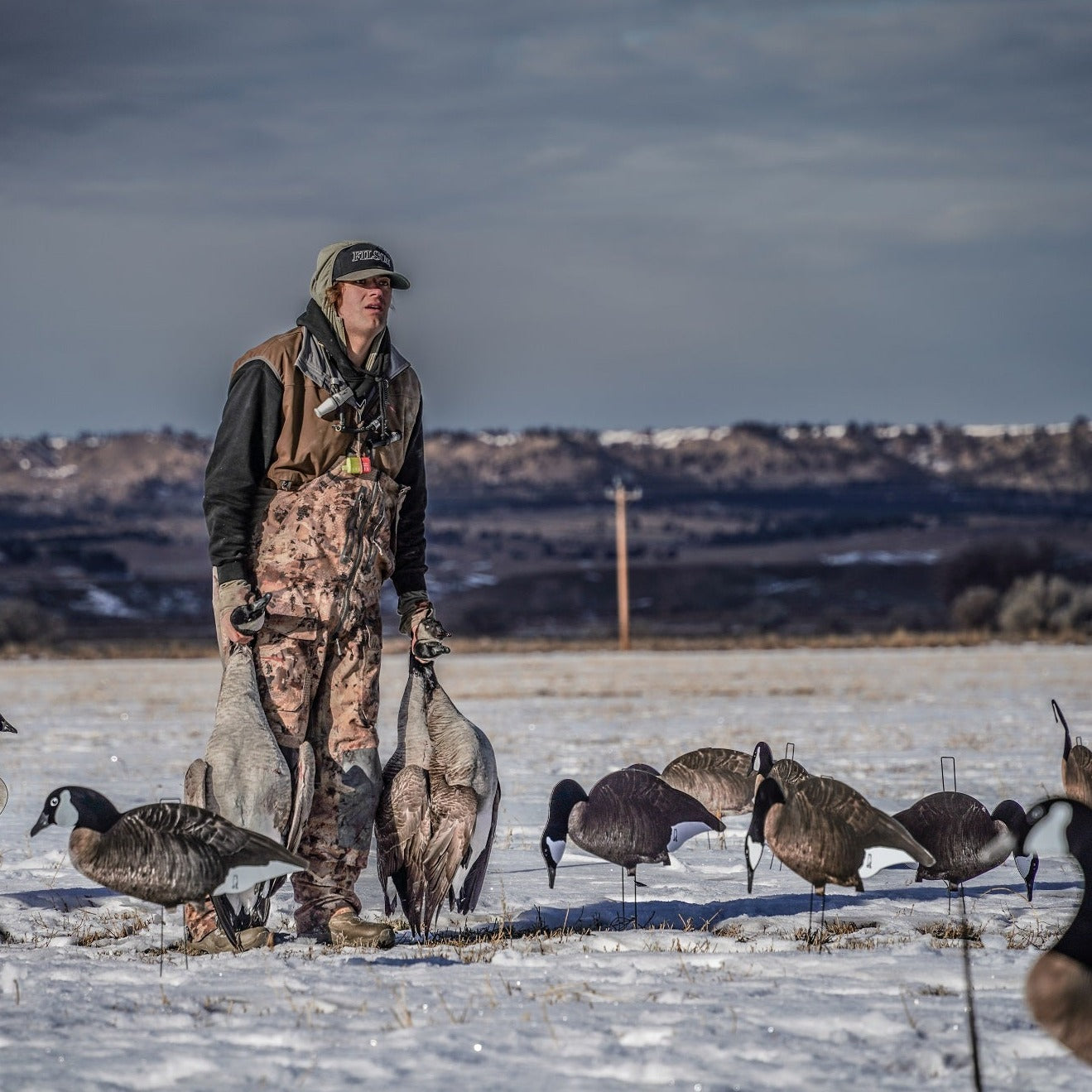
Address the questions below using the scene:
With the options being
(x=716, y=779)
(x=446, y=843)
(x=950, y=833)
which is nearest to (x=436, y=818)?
(x=446, y=843)

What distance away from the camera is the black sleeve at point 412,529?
6.95 meters

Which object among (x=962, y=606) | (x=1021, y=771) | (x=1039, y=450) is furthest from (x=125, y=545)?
(x=1021, y=771)

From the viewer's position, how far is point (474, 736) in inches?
261

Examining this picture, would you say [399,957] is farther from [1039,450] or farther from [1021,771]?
[1039,450]

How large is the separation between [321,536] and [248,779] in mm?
1038

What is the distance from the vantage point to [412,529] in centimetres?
708

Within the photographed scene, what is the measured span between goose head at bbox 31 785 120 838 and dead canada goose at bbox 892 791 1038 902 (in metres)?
3.38

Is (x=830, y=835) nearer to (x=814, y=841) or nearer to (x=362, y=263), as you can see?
(x=814, y=841)

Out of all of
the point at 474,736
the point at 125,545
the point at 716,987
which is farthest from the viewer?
the point at 125,545

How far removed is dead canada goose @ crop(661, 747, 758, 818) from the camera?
906cm

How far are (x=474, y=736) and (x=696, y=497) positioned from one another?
171 meters

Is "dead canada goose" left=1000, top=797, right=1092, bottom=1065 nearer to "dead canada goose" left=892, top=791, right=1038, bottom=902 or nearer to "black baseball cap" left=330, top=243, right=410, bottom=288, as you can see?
"dead canada goose" left=892, top=791, right=1038, bottom=902

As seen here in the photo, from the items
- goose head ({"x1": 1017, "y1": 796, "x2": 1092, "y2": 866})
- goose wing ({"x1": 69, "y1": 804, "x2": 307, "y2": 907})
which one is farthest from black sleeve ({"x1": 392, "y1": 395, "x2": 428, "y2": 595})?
goose head ({"x1": 1017, "y1": 796, "x2": 1092, "y2": 866})

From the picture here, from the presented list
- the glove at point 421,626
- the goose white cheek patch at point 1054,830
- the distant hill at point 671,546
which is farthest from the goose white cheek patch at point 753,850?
the distant hill at point 671,546
